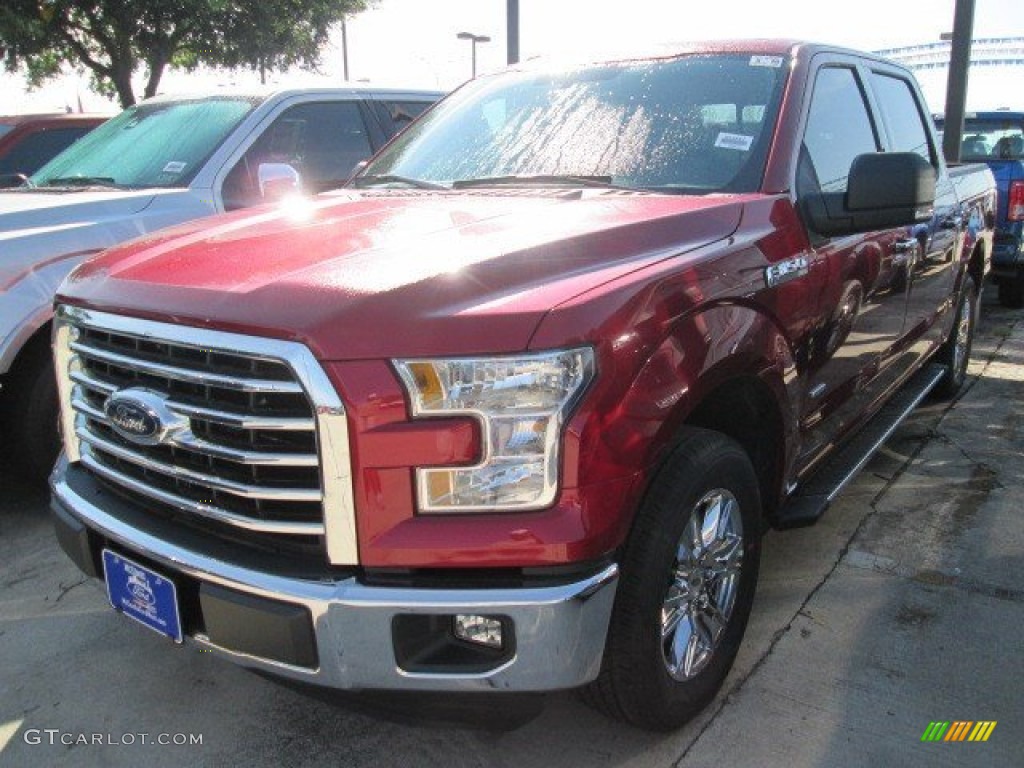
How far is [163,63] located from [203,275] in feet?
53.4

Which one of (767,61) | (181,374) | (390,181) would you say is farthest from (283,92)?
(181,374)

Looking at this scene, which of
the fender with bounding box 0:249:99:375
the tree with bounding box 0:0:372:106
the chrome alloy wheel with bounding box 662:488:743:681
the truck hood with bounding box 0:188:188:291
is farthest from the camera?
the tree with bounding box 0:0:372:106

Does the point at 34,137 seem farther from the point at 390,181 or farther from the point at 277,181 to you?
the point at 390,181

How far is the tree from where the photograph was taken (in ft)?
48.5

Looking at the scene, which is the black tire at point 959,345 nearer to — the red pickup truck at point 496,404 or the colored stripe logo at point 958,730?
the red pickup truck at point 496,404

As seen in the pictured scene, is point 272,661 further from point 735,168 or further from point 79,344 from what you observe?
point 735,168

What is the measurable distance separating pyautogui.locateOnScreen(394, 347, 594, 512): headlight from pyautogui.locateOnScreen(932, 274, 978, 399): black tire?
13.5 feet

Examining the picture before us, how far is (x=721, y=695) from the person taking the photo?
263cm

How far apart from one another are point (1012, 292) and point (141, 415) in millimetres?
8758

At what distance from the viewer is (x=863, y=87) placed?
3.61m

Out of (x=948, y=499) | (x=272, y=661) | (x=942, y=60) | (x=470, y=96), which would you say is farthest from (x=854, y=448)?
(x=942, y=60)


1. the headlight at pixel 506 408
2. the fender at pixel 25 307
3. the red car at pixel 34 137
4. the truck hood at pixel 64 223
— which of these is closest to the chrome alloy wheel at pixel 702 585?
the headlight at pixel 506 408

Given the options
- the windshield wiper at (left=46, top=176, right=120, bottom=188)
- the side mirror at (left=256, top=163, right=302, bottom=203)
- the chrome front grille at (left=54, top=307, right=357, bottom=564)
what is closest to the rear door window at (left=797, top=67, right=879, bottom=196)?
the chrome front grille at (left=54, top=307, right=357, bottom=564)

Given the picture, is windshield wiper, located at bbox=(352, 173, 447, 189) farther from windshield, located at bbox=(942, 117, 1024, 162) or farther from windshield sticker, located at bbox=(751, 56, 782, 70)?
windshield, located at bbox=(942, 117, 1024, 162)
